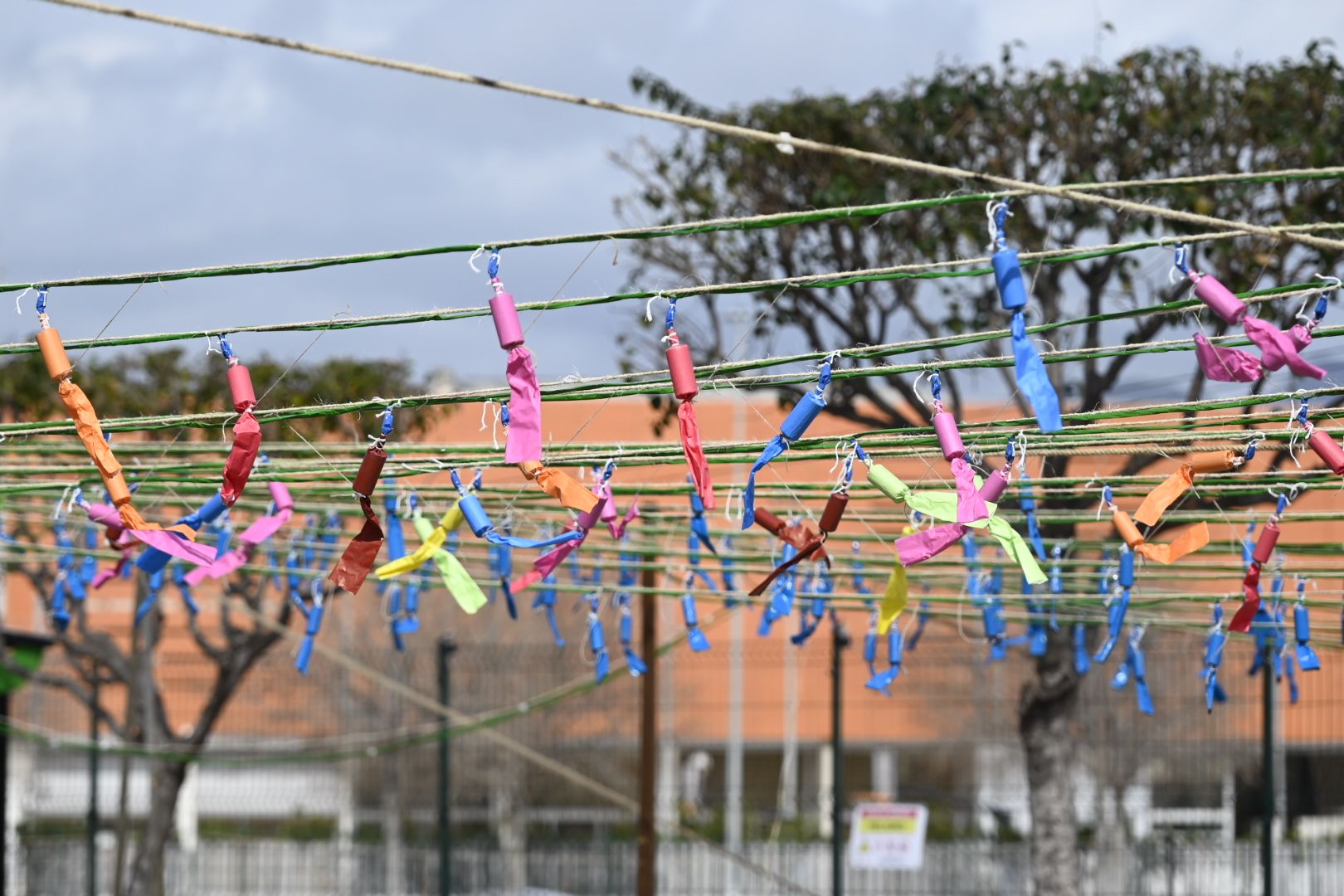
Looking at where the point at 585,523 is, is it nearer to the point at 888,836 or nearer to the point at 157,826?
the point at 888,836

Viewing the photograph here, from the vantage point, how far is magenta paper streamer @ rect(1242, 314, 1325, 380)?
13.7 ft

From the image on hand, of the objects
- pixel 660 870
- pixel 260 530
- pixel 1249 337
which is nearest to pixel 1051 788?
pixel 660 870

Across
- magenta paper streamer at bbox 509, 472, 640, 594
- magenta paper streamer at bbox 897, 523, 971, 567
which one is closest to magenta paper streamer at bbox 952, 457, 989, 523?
magenta paper streamer at bbox 897, 523, 971, 567

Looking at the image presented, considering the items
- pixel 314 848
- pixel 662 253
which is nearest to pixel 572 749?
pixel 314 848

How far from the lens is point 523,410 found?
4.52 meters

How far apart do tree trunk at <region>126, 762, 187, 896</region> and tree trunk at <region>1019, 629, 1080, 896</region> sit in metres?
6.30

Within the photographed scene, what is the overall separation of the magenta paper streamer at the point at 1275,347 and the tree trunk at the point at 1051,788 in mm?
7006

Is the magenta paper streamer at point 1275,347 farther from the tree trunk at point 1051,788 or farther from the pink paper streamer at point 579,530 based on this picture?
the tree trunk at point 1051,788

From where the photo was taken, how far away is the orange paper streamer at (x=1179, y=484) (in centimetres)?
516

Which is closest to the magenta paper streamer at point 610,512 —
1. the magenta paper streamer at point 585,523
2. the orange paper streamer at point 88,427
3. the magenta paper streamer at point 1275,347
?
the magenta paper streamer at point 585,523

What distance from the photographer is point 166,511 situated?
471 inches

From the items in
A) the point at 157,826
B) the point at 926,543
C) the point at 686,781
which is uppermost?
the point at 926,543

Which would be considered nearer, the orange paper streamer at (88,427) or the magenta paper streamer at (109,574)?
the orange paper streamer at (88,427)

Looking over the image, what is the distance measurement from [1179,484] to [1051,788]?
632cm
